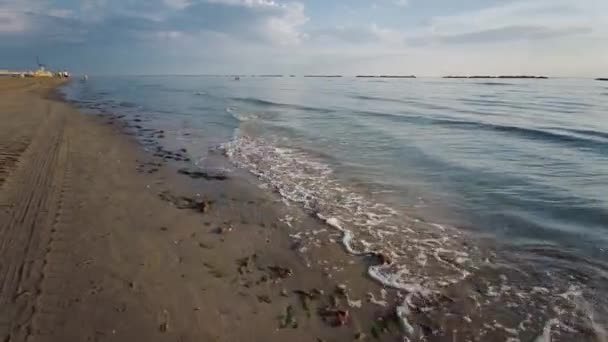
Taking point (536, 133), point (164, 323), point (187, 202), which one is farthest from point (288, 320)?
point (536, 133)

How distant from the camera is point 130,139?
14.9m

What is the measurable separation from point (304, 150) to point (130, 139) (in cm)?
668

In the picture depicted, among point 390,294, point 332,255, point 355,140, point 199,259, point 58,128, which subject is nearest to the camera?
point 390,294

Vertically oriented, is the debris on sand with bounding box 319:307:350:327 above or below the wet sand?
below

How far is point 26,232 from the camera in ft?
19.9

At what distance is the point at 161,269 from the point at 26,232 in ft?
8.24

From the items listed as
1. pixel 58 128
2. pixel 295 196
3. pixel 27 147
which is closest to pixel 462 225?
pixel 295 196

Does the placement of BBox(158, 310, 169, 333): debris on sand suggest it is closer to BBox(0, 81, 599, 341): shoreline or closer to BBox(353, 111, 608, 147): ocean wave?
BBox(0, 81, 599, 341): shoreline

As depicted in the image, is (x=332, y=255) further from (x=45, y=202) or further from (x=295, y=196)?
(x=45, y=202)

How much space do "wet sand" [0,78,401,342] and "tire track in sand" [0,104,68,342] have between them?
18 mm

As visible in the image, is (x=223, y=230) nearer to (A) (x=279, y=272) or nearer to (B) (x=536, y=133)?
(A) (x=279, y=272)

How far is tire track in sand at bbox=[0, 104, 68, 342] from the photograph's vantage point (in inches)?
164

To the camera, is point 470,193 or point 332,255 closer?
point 332,255

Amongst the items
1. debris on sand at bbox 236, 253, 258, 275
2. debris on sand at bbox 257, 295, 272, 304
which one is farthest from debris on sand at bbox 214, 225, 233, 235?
debris on sand at bbox 257, 295, 272, 304
